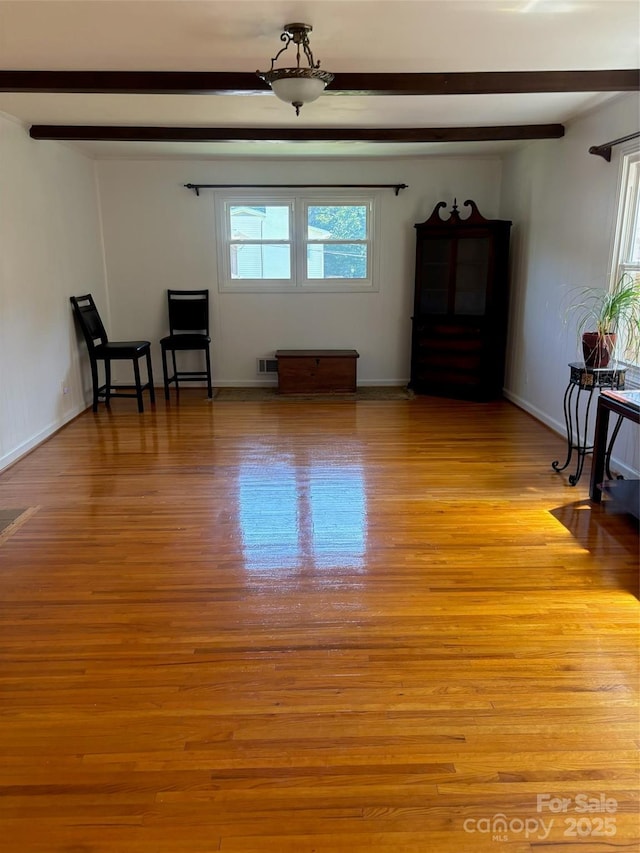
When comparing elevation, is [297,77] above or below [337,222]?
above

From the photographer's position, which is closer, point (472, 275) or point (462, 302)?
point (472, 275)

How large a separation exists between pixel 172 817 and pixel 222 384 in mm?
5683

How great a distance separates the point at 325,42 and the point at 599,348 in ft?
7.76

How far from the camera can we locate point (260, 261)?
6.75 meters

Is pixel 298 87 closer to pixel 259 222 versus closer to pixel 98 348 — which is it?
pixel 98 348

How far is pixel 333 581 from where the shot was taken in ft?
9.12

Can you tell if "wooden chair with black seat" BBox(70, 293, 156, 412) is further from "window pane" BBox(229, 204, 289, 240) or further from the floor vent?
"window pane" BBox(229, 204, 289, 240)

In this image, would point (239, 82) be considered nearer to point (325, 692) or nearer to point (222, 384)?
point (325, 692)

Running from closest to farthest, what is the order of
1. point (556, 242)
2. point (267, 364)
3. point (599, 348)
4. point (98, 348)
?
point (599, 348) → point (556, 242) → point (98, 348) → point (267, 364)

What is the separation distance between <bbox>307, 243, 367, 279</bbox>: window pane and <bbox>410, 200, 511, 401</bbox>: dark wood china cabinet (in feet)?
2.33

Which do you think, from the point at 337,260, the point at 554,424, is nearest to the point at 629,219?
the point at 554,424

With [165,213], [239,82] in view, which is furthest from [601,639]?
[165,213]

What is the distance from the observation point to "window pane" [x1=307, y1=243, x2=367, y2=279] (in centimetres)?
675

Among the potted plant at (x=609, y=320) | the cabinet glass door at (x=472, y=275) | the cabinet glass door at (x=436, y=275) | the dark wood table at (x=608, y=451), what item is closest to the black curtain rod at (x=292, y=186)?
the cabinet glass door at (x=436, y=275)
